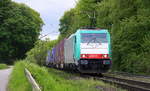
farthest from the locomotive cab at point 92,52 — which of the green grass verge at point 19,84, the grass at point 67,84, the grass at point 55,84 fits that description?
the green grass verge at point 19,84

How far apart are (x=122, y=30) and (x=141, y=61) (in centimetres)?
415

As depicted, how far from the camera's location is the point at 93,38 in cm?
2253

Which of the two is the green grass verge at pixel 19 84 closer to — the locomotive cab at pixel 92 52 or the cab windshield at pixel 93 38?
the locomotive cab at pixel 92 52

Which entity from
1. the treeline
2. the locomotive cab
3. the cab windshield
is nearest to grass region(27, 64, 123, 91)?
the locomotive cab

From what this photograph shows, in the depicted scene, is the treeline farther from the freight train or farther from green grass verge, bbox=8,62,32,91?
green grass verge, bbox=8,62,32,91

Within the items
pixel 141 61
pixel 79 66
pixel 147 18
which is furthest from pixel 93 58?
pixel 147 18

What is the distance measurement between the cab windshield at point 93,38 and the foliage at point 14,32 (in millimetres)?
41861

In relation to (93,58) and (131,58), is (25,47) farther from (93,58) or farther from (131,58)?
(93,58)

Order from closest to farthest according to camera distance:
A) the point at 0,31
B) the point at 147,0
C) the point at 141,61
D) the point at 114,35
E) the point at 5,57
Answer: the point at 141,61
the point at 147,0
the point at 114,35
the point at 0,31
the point at 5,57

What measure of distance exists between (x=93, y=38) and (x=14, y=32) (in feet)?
145

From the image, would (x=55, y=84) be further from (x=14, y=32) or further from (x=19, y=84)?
(x=14, y=32)

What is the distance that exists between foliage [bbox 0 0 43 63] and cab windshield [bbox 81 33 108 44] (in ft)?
137

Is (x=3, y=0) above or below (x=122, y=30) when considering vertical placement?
above

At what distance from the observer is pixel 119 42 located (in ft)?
105
